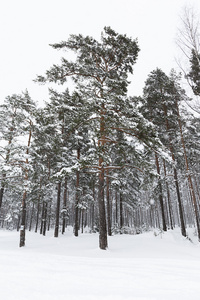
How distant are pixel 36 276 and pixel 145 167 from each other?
7.10 m

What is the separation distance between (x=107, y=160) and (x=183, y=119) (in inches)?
363

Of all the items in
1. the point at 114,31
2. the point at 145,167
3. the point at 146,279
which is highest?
the point at 114,31

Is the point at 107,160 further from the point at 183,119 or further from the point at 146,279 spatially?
the point at 183,119

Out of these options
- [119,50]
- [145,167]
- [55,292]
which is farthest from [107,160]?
[119,50]

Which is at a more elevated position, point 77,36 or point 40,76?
point 77,36

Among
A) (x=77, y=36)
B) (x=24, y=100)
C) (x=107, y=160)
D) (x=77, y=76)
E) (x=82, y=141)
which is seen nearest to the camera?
(x=107, y=160)

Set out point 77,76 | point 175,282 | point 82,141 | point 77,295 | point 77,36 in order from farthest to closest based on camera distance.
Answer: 1. point 82,141
2. point 77,76
3. point 77,36
4. point 175,282
5. point 77,295

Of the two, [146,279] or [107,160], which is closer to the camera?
[146,279]

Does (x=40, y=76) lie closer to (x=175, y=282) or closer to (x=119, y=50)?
(x=119, y=50)

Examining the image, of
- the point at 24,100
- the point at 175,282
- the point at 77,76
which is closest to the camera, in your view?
the point at 175,282

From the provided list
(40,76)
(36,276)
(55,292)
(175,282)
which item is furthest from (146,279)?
(40,76)

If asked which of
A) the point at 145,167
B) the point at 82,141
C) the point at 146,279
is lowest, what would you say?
the point at 146,279

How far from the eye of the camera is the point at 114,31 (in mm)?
10383

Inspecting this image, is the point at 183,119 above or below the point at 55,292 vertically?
above
